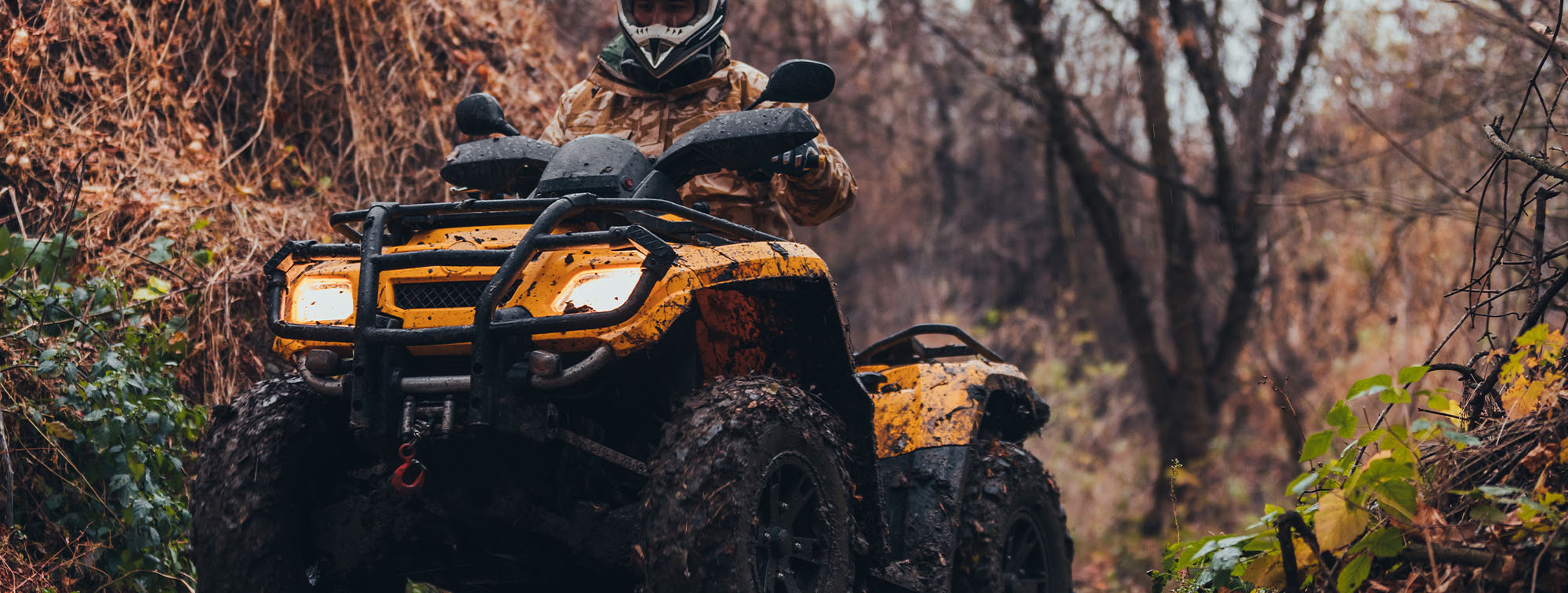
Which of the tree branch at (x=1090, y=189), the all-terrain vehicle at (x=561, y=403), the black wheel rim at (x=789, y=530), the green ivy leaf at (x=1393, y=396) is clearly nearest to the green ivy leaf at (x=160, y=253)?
the all-terrain vehicle at (x=561, y=403)

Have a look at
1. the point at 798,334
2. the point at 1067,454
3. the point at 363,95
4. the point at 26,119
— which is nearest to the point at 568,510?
the point at 798,334

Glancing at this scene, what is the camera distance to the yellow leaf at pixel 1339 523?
143 inches

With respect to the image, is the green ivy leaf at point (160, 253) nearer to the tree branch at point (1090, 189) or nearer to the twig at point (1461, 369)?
the twig at point (1461, 369)

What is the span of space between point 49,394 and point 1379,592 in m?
4.81

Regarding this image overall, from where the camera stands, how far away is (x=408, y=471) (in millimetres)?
3688

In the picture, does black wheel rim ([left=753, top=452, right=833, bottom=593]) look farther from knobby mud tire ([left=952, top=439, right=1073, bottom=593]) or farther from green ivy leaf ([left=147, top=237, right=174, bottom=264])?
green ivy leaf ([left=147, top=237, right=174, bottom=264])

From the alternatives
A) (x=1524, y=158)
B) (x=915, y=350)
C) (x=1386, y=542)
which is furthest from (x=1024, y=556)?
(x=1524, y=158)

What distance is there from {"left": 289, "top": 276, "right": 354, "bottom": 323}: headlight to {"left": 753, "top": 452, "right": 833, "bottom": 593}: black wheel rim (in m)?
1.25

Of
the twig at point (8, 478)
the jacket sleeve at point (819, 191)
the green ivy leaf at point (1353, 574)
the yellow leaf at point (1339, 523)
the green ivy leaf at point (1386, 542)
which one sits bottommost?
the green ivy leaf at point (1353, 574)

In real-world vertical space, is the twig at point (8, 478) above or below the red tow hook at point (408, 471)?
above

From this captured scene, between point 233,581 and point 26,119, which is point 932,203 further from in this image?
point 233,581

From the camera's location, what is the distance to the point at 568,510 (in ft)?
12.7

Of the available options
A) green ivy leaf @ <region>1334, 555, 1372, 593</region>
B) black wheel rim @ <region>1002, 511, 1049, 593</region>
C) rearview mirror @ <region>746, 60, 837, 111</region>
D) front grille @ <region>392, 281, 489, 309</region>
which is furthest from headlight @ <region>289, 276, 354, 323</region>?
green ivy leaf @ <region>1334, 555, 1372, 593</region>

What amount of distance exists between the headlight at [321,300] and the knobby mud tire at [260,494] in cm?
24
